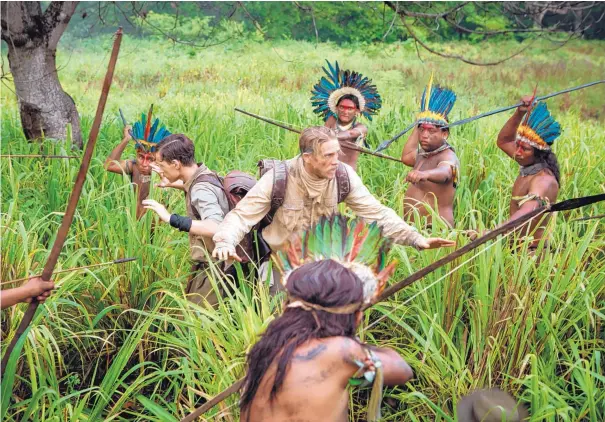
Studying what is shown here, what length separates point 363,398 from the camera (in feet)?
10.9

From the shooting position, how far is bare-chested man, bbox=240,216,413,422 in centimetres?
208

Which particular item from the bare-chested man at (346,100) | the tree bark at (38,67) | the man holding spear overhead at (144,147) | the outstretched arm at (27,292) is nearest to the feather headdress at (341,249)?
the outstretched arm at (27,292)

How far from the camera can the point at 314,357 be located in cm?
208

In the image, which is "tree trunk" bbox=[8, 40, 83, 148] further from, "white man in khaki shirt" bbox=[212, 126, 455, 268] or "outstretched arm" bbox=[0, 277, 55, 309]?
"outstretched arm" bbox=[0, 277, 55, 309]

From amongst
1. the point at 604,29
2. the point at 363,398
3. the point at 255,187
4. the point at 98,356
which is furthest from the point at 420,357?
the point at 604,29

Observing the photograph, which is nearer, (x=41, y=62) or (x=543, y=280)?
(x=543, y=280)

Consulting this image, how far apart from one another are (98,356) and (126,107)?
25.1 feet

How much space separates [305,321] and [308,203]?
1489 millimetres

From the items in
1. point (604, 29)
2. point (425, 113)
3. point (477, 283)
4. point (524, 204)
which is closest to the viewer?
point (477, 283)

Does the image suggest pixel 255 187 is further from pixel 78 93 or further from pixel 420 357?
pixel 78 93

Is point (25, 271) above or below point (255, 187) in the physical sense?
below

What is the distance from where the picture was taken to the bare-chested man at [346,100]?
5883 millimetres

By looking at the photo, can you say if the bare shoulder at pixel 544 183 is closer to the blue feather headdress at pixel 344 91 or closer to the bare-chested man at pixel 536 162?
the bare-chested man at pixel 536 162

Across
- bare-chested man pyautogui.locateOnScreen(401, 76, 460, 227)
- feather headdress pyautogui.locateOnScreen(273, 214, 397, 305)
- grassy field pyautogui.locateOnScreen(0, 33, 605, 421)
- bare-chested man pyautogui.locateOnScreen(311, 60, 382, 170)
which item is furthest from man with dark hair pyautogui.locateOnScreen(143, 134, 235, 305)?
bare-chested man pyautogui.locateOnScreen(311, 60, 382, 170)
